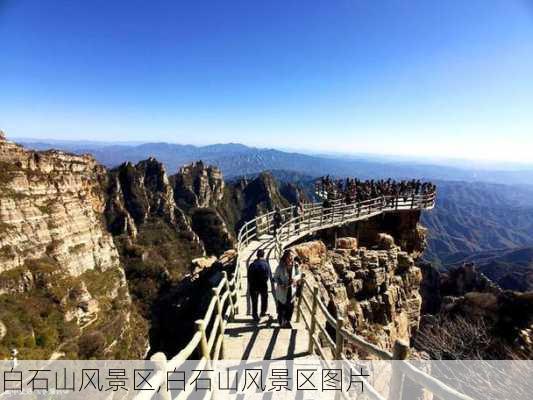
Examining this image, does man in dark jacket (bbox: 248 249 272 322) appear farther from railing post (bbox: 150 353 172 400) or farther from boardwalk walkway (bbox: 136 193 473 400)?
railing post (bbox: 150 353 172 400)

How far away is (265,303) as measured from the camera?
9172mm

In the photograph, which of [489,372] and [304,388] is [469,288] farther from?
[304,388]

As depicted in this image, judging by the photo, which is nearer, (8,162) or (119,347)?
(119,347)

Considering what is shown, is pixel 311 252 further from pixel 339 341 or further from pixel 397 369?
pixel 397 369

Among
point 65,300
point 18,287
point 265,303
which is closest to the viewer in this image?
point 265,303

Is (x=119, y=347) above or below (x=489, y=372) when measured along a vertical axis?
below

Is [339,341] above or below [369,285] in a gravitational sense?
above

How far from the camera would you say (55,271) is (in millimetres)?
55062

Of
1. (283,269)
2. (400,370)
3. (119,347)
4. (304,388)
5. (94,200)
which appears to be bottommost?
(119,347)

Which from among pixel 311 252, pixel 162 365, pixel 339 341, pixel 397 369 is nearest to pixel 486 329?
pixel 311 252

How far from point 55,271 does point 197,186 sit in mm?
111960

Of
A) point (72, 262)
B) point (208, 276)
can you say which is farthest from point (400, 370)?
point (72, 262)

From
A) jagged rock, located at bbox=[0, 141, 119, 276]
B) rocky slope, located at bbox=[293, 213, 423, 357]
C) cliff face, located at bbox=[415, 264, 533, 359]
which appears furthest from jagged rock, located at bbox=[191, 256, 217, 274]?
jagged rock, located at bbox=[0, 141, 119, 276]

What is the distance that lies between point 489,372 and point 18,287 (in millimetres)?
60214
